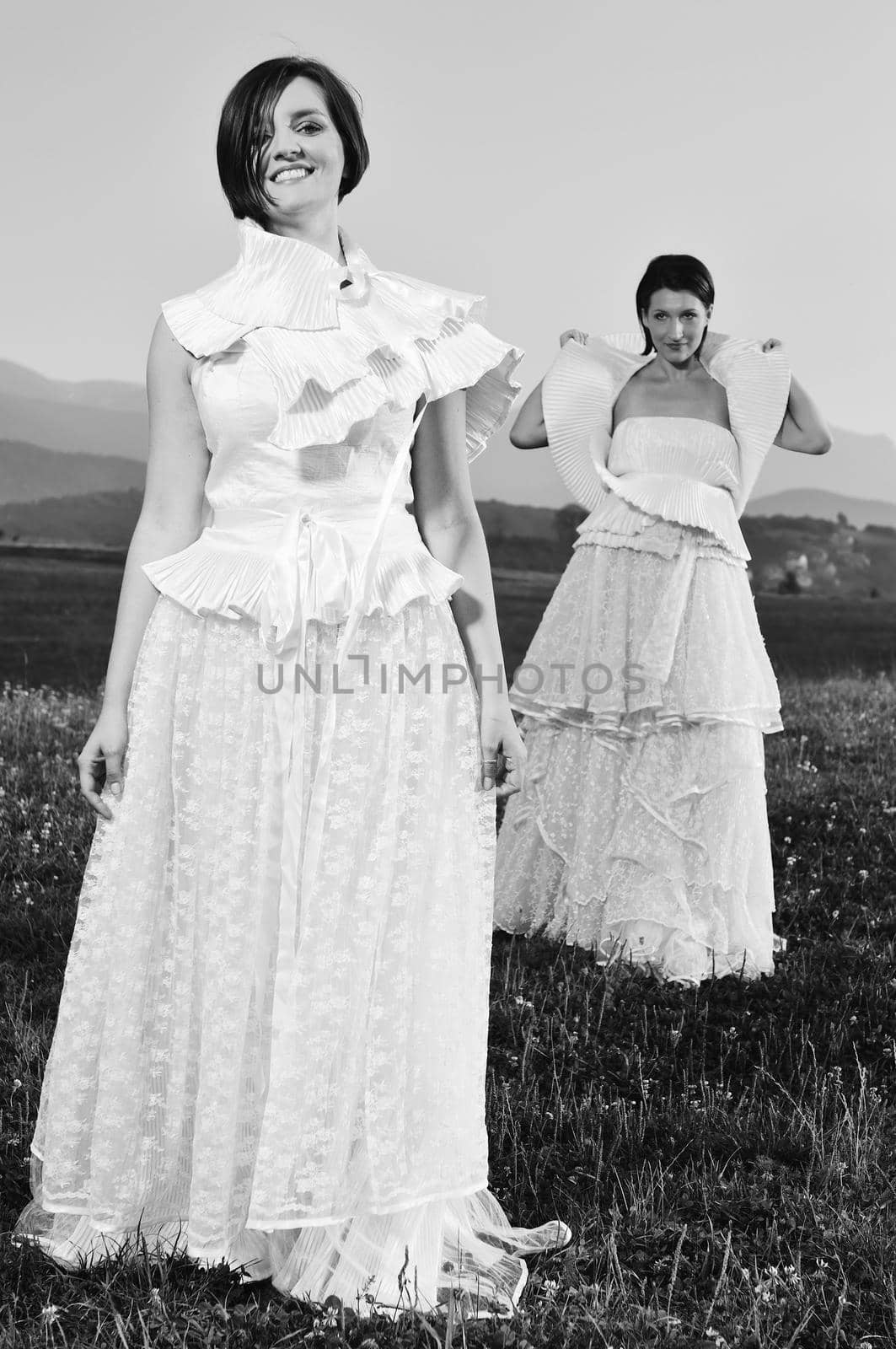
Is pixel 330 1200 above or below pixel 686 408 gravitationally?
below

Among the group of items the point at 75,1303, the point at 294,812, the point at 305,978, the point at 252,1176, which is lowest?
the point at 75,1303

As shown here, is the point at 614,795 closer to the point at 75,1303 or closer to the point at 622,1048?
the point at 622,1048

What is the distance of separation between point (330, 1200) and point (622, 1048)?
2022mm

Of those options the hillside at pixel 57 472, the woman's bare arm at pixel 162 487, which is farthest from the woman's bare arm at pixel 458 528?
the hillside at pixel 57 472

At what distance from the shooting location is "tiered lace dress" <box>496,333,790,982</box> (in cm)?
541

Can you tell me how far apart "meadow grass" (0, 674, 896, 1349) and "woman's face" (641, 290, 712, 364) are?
2527 mm

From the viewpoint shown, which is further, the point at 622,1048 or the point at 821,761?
the point at 821,761

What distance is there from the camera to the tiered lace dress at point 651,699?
5.41 metres

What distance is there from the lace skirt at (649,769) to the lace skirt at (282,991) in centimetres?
267

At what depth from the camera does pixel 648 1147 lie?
143 inches

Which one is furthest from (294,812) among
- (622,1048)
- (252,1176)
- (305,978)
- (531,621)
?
(531,621)

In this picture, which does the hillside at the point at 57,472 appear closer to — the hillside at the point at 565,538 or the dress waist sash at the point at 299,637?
the hillside at the point at 565,538

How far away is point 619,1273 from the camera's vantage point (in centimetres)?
281

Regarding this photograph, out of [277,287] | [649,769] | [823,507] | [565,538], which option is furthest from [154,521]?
[823,507]
